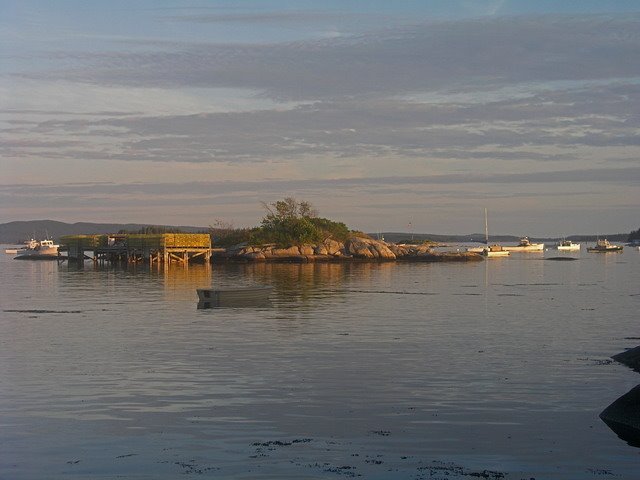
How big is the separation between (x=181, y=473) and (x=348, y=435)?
171 inches

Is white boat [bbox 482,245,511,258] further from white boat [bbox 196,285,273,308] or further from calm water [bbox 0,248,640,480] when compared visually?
white boat [bbox 196,285,273,308]

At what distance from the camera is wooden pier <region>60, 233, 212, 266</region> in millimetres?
120875

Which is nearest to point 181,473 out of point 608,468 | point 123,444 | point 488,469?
point 123,444

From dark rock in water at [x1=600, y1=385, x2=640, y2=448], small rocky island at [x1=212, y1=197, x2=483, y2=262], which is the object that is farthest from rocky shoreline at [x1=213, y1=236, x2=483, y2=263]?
dark rock in water at [x1=600, y1=385, x2=640, y2=448]

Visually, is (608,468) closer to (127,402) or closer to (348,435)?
(348,435)

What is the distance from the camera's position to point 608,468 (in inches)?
667

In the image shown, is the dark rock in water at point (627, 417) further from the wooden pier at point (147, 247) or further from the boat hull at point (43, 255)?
the boat hull at point (43, 255)

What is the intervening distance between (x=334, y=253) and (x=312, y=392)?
345ft

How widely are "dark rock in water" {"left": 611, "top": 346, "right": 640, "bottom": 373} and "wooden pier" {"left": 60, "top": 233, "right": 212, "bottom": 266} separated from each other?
88730 mm

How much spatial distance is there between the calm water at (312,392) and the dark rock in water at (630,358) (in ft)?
1.34

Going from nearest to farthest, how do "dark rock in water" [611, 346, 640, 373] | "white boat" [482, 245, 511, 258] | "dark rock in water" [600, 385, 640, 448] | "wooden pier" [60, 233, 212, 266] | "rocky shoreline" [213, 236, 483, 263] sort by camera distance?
"dark rock in water" [600, 385, 640, 448], "dark rock in water" [611, 346, 640, 373], "wooden pier" [60, 233, 212, 266], "rocky shoreline" [213, 236, 483, 263], "white boat" [482, 245, 511, 258]

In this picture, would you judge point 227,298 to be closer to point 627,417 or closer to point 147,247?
point 627,417

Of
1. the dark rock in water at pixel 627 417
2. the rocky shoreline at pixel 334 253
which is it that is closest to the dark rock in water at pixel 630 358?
the dark rock in water at pixel 627 417

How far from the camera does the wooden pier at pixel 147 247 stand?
121 meters
